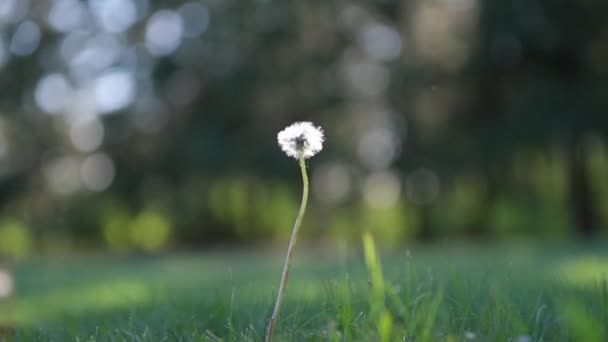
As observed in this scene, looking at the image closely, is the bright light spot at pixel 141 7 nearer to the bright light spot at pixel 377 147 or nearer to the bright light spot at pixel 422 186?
the bright light spot at pixel 377 147

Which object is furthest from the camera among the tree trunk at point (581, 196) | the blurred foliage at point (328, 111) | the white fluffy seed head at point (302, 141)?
the tree trunk at point (581, 196)

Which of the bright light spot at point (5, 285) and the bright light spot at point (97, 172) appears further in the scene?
the bright light spot at point (97, 172)

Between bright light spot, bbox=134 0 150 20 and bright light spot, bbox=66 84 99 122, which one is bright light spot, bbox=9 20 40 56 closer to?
bright light spot, bbox=66 84 99 122

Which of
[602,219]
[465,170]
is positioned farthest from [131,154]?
[602,219]

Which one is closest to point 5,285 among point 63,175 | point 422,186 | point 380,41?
point 422,186

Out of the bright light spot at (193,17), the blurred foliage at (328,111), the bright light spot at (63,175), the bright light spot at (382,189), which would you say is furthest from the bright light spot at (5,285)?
the bright light spot at (63,175)

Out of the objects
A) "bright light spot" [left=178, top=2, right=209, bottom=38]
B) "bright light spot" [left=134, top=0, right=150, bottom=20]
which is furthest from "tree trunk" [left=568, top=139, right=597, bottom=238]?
"bright light spot" [left=134, top=0, right=150, bottom=20]
